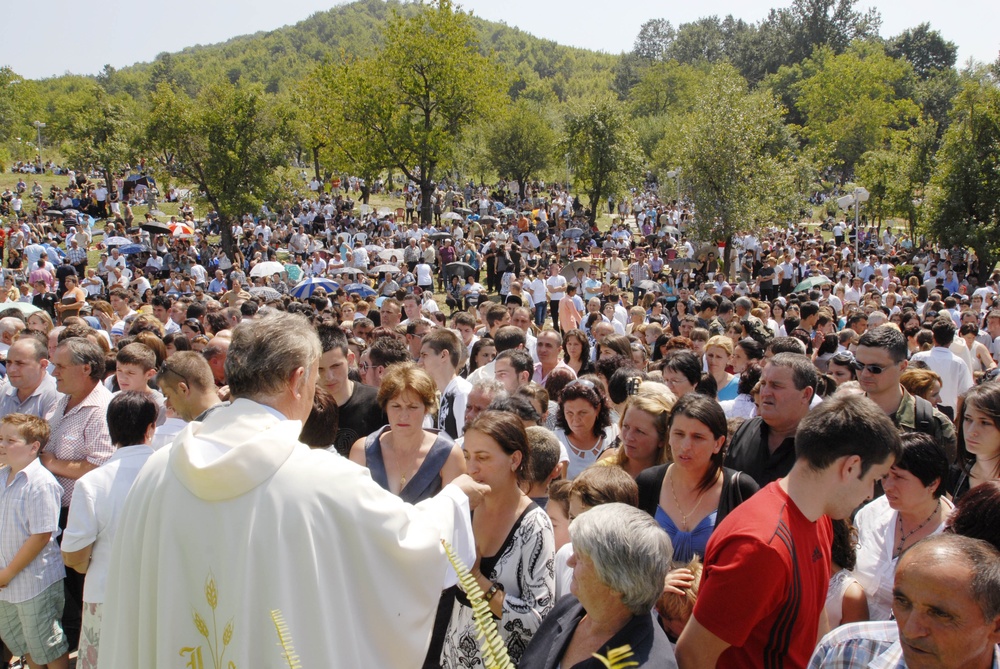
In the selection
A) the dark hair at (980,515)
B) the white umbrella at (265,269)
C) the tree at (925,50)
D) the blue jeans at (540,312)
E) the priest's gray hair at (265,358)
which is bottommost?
the blue jeans at (540,312)

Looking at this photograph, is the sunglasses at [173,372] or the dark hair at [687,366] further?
the dark hair at [687,366]

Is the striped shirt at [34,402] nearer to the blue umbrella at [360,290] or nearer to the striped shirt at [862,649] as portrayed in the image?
the striped shirt at [862,649]

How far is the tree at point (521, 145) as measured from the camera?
4603 centimetres

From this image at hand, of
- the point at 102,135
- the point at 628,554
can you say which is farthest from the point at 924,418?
the point at 102,135

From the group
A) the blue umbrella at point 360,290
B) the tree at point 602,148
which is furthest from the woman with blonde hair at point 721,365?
the tree at point 602,148

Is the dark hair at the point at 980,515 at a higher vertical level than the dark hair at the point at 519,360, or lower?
higher

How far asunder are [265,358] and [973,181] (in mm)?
25707

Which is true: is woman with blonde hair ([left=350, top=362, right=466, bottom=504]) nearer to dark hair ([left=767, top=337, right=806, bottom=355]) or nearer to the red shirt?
the red shirt

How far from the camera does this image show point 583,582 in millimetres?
2762

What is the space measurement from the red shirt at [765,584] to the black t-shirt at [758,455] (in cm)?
198

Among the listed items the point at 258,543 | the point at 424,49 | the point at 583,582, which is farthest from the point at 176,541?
the point at 424,49

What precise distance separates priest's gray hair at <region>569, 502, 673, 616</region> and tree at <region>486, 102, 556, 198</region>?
145ft

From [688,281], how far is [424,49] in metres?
19.1

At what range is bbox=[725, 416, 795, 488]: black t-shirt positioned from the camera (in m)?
4.82
